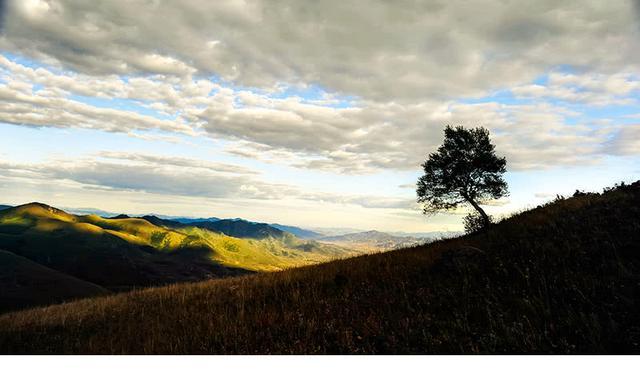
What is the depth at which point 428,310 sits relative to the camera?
6125 mm

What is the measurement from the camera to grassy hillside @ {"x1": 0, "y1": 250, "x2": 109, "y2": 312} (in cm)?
13562

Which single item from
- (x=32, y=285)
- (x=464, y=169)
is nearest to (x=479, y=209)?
(x=464, y=169)

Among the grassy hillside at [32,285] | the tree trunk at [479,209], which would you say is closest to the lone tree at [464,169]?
the tree trunk at [479,209]

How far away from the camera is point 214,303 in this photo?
8.94m

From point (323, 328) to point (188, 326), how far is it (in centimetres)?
266

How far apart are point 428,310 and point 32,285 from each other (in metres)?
196

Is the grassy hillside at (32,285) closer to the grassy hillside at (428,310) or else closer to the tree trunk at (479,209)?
the tree trunk at (479,209)

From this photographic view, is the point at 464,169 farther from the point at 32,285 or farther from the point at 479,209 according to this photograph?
the point at 32,285

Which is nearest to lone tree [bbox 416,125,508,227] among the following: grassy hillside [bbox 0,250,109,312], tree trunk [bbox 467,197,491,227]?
tree trunk [bbox 467,197,491,227]

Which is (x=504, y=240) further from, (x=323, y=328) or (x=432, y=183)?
(x=432, y=183)

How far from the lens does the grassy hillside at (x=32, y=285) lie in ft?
445

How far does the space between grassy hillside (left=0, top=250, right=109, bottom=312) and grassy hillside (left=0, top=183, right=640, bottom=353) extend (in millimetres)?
149203

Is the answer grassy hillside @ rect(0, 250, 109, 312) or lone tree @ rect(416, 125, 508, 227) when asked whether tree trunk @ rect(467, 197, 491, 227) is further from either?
grassy hillside @ rect(0, 250, 109, 312)

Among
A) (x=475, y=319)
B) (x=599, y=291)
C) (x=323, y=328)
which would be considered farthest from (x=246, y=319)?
(x=599, y=291)
